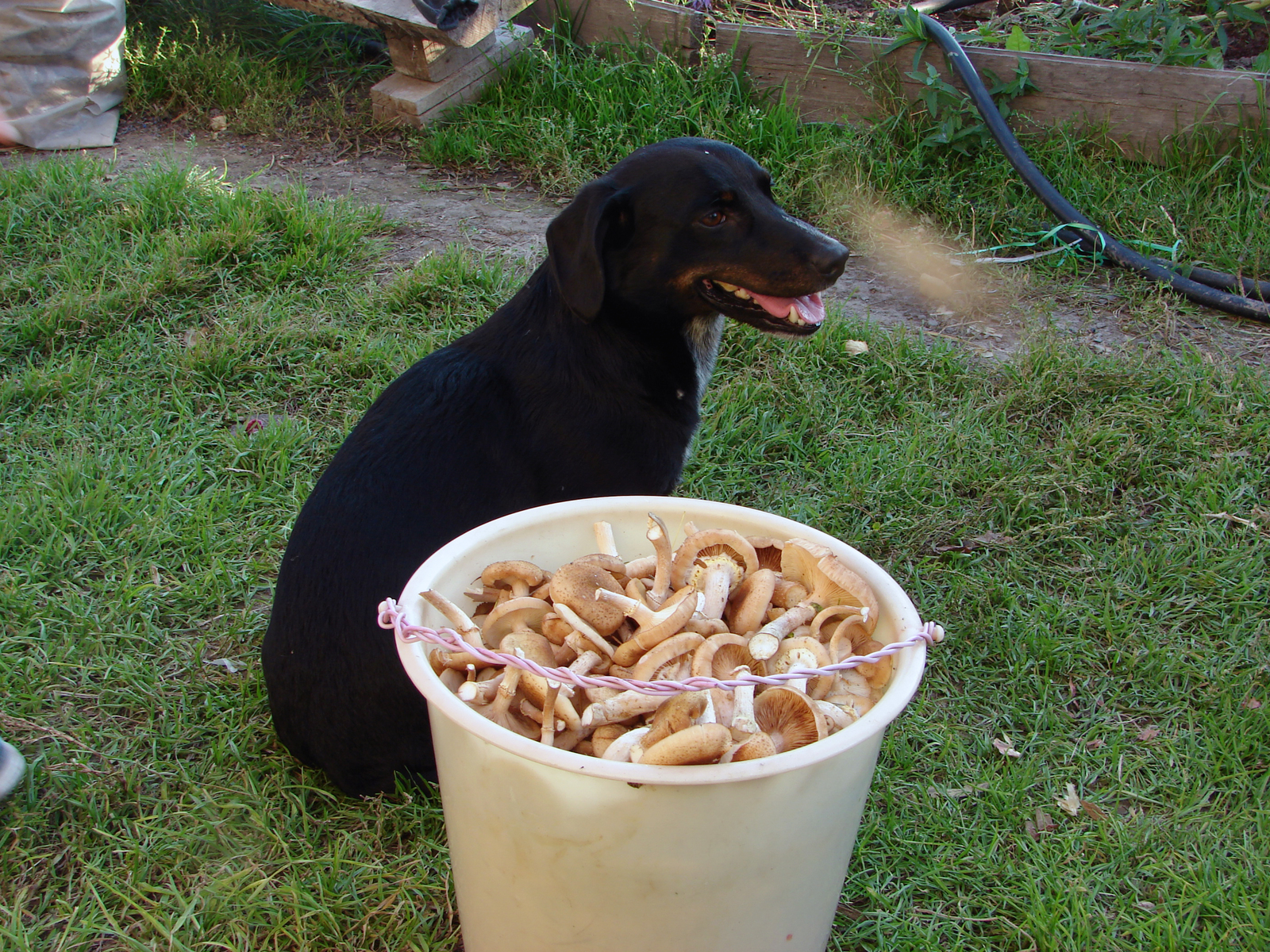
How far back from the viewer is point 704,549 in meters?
1.54

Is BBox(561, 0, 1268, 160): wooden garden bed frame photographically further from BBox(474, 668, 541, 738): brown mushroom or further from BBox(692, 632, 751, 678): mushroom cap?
BBox(474, 668, 541, 738): brown mushroom

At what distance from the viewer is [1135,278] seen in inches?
141

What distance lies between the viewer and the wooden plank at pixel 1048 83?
12.4 feet

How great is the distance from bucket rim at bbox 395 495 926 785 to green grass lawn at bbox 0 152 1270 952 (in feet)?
2.15

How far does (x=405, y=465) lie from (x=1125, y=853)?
153 centimetres

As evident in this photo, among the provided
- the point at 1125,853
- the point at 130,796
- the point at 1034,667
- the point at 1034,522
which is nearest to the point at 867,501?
the point at 1034,522

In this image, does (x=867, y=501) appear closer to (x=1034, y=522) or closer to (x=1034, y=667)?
(x=1034, y=522)

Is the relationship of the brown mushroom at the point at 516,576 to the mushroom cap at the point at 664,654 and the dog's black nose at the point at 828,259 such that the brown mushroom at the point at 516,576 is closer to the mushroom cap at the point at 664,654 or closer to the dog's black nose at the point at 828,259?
the mushroom cap at the point at 664,654

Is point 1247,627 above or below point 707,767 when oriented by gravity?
below

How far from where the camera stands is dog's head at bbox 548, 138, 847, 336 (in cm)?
207

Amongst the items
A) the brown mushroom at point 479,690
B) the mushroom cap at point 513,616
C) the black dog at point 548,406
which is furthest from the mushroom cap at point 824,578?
the black dog at point 548,406

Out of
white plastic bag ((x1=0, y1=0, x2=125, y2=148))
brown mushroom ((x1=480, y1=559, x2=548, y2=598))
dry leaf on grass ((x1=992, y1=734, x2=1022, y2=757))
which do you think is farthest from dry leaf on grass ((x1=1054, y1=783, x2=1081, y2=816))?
white plastic bag ((x1=0, y1=0, x2=125, y2=148))

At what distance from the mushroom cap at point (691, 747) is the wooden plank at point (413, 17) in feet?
12.7

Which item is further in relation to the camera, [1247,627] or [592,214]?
[1247,627]
